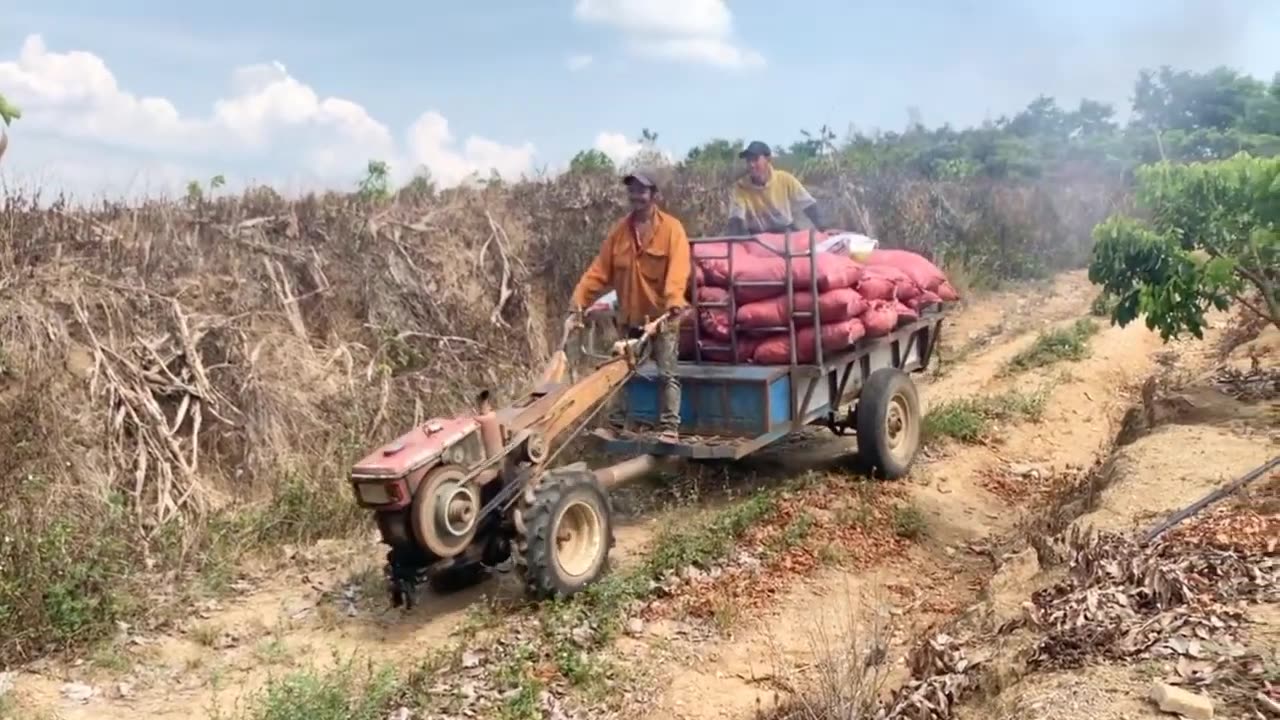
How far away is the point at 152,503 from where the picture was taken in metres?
7.18

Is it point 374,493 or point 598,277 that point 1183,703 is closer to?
point 374,493

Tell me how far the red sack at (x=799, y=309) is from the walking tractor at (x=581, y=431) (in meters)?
0.04

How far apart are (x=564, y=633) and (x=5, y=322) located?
4.62 m

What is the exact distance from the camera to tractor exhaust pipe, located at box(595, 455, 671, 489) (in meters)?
6.67

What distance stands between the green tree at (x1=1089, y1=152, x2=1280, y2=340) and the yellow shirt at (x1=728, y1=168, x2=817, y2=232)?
2.23 meters

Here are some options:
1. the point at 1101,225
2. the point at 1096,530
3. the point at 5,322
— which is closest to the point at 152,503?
the point at 5,322

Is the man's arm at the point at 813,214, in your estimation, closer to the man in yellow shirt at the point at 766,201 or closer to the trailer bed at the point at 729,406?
the man in yellow shirt at the point at 766,201

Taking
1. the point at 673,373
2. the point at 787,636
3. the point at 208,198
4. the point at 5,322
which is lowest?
the point at 787,636

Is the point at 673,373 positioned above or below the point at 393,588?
above

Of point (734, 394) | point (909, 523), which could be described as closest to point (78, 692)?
point (734, 394)

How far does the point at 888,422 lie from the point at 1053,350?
15.1ft

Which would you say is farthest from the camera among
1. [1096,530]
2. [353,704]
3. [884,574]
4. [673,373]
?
[673,373]

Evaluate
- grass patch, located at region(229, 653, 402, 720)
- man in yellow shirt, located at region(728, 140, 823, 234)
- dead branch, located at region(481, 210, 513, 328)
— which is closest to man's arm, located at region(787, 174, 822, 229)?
man in yellow shirt, located at region(728, 140, 823, 234)

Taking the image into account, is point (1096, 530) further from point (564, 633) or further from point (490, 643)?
point (490, 643)
